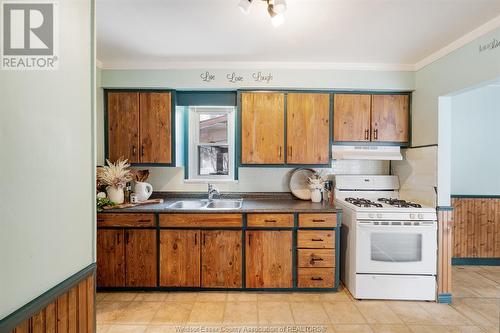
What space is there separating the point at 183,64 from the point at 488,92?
160 inches

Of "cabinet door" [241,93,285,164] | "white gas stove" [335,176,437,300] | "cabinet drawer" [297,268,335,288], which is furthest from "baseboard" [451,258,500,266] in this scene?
"cabinet door" [241,93,285,164]

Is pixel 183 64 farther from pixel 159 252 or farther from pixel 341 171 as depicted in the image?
pixel 341 171

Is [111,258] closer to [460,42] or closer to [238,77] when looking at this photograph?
[238,77]

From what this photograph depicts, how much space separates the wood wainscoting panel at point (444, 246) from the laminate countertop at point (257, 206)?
3.39 ft

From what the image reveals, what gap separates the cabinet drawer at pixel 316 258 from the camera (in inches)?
107

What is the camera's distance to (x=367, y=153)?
3037 mm

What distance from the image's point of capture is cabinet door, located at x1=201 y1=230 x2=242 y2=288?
2.72 meters

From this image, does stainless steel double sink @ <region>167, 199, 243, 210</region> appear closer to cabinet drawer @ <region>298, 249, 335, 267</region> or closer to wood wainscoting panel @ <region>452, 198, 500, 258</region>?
cabinet drawer @ <region>298, 249, 335, 267</region>

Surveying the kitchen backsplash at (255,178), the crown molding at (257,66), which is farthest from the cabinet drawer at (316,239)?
the crown molding at (257,66)

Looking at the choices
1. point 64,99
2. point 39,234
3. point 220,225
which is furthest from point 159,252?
point 64,99

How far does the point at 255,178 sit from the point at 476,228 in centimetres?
312

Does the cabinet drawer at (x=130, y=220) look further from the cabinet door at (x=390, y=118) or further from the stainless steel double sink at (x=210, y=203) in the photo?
the cabinet door at (x=390, y=118)

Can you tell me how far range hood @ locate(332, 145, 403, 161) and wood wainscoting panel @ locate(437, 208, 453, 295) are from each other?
743 mm

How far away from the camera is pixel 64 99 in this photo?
1182mm
